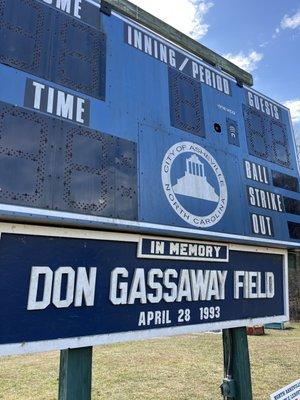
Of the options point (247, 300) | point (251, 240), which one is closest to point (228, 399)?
point (247, 300)

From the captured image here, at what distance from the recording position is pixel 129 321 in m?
2.81

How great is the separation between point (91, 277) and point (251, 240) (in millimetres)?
2021

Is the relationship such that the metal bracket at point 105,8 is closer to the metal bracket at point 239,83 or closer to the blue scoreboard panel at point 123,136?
the blue scoreboard panel at point 123,136

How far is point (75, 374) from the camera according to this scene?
270 centimetres

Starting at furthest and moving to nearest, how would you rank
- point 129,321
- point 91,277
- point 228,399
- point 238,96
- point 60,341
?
point 238,96 → point 228,399 → point 129,321 → point 91,277 → point 60,341

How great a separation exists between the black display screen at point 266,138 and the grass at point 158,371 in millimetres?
3579

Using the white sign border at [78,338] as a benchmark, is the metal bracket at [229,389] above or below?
below

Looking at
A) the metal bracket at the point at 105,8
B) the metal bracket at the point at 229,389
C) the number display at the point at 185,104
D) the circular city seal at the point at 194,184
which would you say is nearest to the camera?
the circular city seal at the point at 194,184

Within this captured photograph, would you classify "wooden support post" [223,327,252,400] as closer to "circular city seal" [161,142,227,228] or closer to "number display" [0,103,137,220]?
"circular city seal" [161,142,227,228]

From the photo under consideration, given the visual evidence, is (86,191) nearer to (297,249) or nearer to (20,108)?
(20,108)

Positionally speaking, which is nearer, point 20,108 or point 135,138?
point 20,108

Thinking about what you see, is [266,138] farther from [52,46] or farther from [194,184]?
[52,46]

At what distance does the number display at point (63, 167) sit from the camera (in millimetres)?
2340

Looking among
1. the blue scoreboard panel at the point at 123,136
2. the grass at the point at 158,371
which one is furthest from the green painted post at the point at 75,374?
the grass at the point at 158,371
